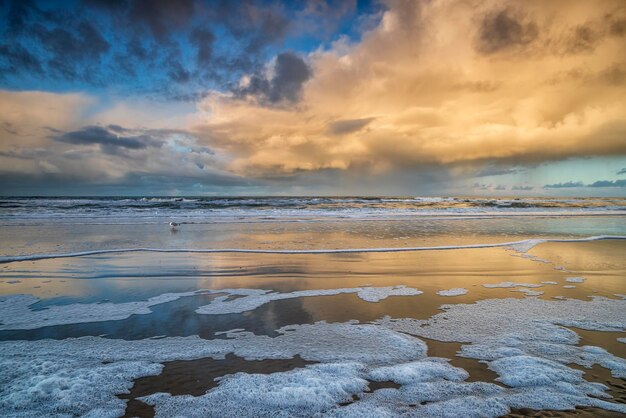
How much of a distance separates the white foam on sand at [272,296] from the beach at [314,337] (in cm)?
4

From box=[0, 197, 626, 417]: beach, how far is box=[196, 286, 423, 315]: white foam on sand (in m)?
0.04

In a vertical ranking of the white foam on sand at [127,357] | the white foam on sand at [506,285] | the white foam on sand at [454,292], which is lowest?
the white foam on sand at [127,357]

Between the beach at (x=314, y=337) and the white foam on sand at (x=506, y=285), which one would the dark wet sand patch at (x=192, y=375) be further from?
the white foam on sand at (x=506, y=285)

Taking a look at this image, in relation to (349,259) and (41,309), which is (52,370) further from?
(349,259)

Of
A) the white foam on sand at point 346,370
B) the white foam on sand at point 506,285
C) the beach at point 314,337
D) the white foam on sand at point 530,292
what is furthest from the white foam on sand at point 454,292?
the white foam on sand at point 346,370

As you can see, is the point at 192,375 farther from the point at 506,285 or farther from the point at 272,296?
the point at 506,285

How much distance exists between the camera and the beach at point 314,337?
3.24 m

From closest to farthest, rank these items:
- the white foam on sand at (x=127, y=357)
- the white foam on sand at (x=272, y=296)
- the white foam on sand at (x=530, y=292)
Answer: the white foam on sand at (x=127, y=357) < the white foam on sand at (x=272, y=296) < the white foam on sand at (x=530, y=292)

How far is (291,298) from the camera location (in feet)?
21.5

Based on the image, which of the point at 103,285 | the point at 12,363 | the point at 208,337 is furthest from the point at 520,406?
the point at 103,285

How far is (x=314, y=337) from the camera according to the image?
468 centimetres

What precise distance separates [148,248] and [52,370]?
9071 millimetres

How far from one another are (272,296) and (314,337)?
2.19 meters

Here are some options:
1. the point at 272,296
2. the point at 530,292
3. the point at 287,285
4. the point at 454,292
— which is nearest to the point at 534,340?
the point at 454,292
